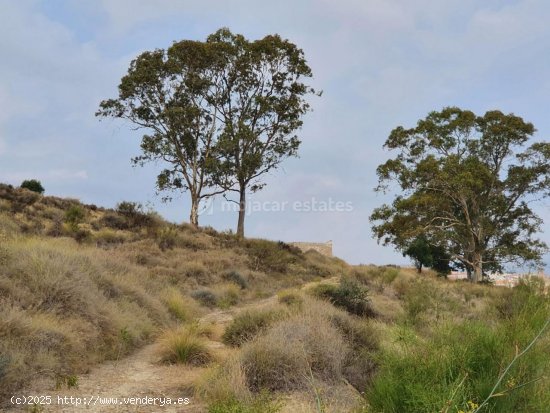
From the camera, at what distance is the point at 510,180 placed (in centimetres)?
3203

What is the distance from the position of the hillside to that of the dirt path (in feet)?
0.09

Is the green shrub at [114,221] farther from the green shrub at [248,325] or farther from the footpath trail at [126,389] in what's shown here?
the footpath trail at [126,389]

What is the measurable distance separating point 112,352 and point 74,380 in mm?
1631

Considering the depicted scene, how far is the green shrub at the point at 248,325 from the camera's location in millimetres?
8750

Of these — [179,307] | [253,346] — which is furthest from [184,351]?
[179,307]

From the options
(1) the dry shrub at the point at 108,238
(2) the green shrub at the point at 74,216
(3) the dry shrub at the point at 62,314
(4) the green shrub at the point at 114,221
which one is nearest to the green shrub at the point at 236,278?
(1) the dry shrub at the point at 108,238

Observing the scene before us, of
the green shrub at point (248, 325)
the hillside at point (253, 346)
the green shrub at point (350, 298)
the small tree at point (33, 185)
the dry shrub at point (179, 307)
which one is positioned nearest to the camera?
the hillside at point (253, 346)

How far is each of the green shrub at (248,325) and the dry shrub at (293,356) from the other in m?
1.09

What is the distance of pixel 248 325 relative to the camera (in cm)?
907

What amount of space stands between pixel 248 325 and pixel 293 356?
8.10 ft

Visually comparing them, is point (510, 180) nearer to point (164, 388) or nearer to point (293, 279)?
point (293, 279)

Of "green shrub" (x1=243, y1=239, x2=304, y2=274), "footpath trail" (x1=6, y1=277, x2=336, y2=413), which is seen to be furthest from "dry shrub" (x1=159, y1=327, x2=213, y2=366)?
"green shrub" (x1=243, y1=239, x2=304, y2=274)

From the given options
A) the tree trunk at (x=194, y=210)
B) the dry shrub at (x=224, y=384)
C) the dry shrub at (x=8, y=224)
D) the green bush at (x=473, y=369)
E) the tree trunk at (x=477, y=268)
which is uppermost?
the tree trunk at (x=194, y=210)

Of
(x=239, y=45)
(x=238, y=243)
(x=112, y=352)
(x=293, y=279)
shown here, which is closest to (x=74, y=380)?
(x=112, y=352)
